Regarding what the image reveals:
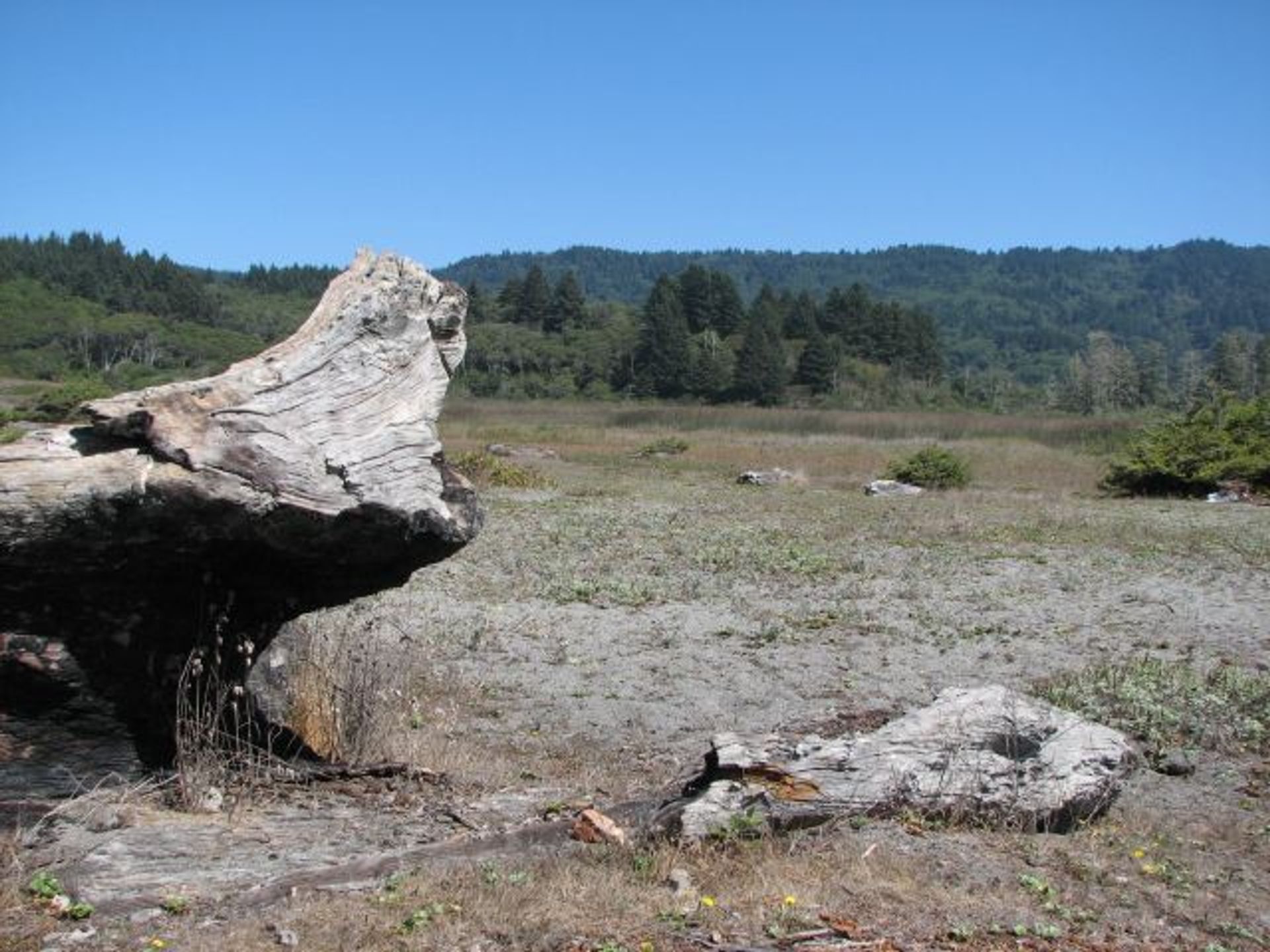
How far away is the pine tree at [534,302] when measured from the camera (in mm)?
140000

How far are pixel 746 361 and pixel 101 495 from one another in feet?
334

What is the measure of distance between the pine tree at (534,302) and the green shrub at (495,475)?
11104 centimetres

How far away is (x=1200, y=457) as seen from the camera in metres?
30.4

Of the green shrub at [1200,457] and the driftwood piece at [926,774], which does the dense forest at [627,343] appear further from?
the driftwood piece at [926,774]

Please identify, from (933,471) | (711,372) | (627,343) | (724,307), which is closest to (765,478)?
(933,471)

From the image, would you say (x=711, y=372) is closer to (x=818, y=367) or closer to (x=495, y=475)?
(x=818, y=367)

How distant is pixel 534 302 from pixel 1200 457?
114 metres

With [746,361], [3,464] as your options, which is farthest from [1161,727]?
[746,361]

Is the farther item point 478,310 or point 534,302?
point 478,310

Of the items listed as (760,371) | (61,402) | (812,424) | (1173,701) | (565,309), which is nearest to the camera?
(1173,701)

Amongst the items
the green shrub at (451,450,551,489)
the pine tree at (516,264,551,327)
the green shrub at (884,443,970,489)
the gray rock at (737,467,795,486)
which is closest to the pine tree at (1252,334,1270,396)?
the pine tree at (516,264,551,327)

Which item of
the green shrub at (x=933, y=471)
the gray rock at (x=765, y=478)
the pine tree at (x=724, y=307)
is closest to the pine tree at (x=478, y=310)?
the pine tree at (x=724, y=307)

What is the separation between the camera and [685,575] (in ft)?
49.2

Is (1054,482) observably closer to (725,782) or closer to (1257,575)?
(1257,575)
